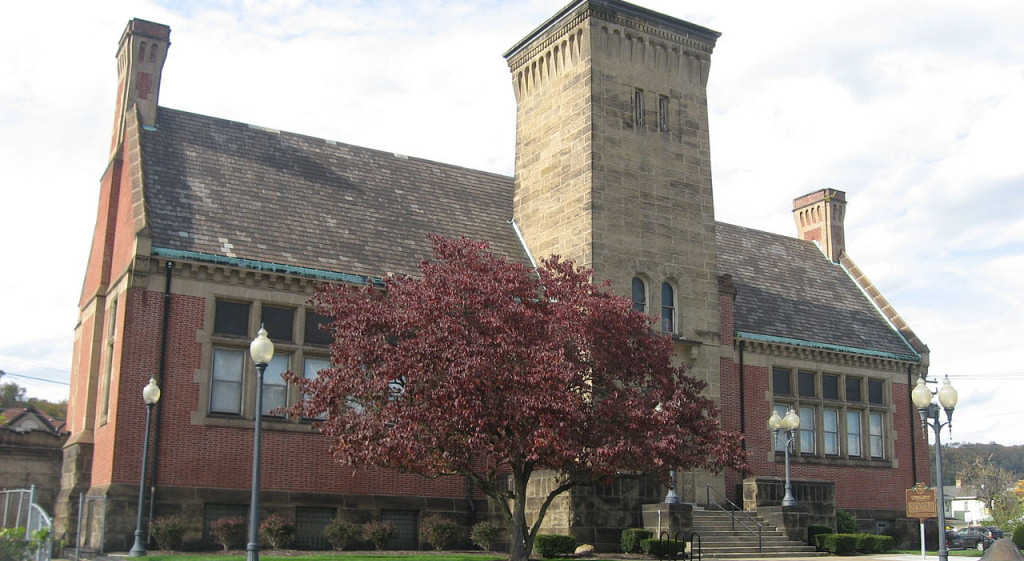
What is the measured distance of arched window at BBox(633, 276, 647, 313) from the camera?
3312cm

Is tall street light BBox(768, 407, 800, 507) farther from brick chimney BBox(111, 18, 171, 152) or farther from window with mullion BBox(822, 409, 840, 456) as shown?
brick chimney BBox(111, 18, 171, 152)

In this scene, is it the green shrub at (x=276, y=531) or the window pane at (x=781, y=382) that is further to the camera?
the window pane at (x=781, y=382)

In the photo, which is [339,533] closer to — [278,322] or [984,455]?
[278,322]

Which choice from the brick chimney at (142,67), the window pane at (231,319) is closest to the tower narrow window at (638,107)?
the window pane at (231,319)

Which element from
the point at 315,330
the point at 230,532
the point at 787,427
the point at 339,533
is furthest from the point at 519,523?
the point at 787,427

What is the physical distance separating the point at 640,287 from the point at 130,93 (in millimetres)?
16518

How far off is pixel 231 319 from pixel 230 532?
18.4 feet

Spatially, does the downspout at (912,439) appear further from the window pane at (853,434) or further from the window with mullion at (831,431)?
the window with mullion at (831,431)

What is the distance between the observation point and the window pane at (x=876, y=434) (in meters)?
40.0

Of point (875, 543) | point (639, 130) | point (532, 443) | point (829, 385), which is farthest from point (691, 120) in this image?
point (532, 443)

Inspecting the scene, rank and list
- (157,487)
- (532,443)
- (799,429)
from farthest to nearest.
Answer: (799,429)
(157,487)
(532,443)

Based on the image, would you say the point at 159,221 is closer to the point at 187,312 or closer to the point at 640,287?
the point at 187,312

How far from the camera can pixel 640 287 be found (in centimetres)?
3341

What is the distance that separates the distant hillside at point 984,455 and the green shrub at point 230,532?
130664 mm
